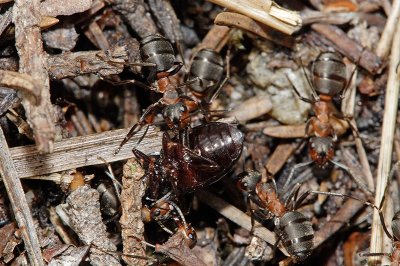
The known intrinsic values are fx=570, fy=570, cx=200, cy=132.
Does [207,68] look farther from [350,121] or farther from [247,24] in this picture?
[350,121]

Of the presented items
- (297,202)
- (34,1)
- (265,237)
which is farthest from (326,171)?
(34,1)

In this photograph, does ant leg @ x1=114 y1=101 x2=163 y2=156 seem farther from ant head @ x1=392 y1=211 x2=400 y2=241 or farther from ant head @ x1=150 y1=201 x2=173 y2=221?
ant head @ x1=392 y1=211 x2=400 y2=241

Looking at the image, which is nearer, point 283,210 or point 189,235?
point 189,235

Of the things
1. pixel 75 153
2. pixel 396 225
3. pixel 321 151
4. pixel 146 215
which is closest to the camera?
pixel 75 153

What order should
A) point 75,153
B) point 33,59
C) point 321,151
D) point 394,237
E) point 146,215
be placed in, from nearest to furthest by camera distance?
point 33,59 → point 75,153 → point 146,215 → point 394,237 → point 321,151

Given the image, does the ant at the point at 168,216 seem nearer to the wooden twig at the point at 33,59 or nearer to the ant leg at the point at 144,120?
the ant leg at the point at 144,120

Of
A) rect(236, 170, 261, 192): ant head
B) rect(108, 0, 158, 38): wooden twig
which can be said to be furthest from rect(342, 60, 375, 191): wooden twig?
rect(108, 0, 158, 38): wooden twig

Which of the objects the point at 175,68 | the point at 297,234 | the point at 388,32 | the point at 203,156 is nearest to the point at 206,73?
the point at 175,68
